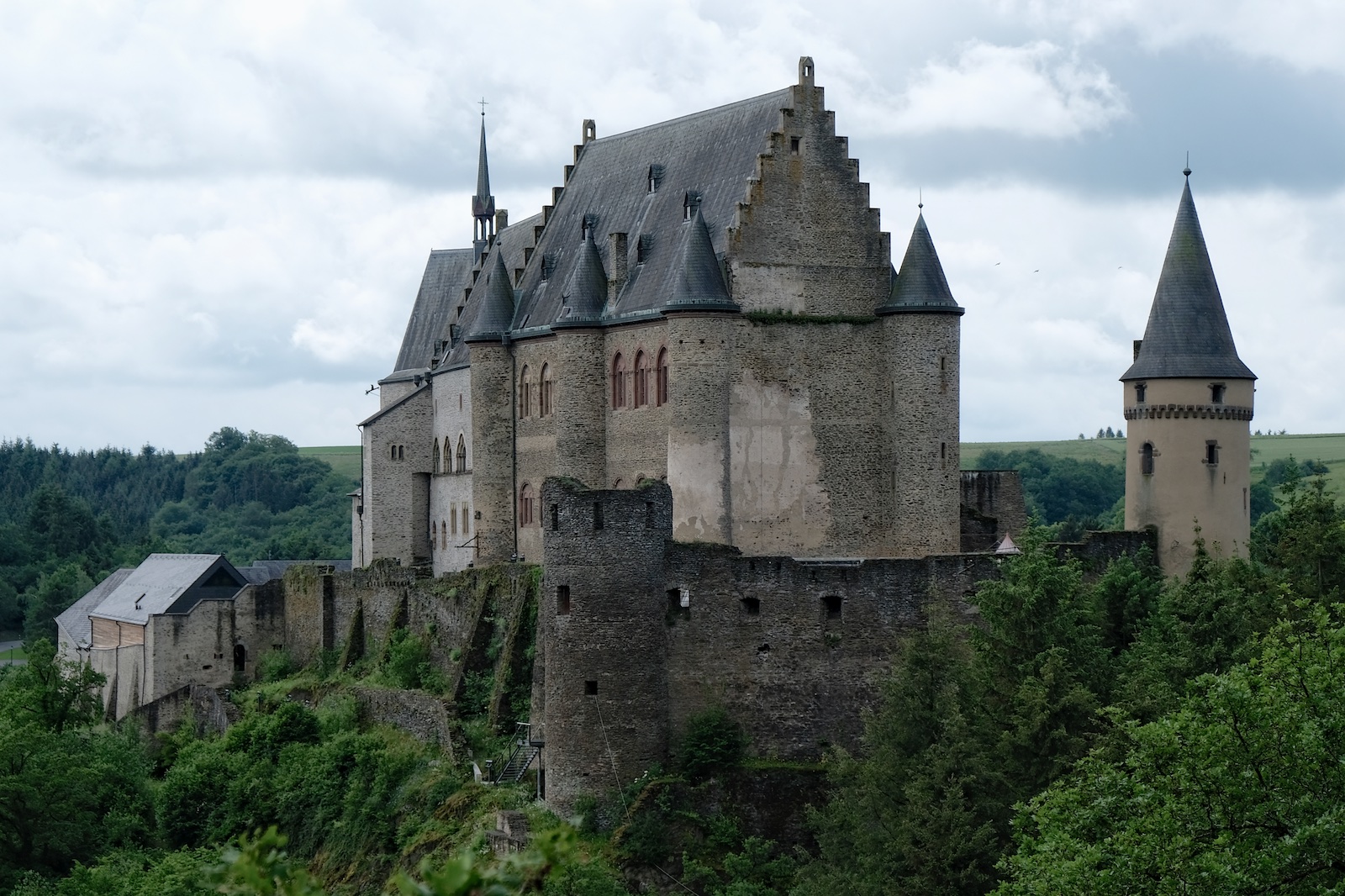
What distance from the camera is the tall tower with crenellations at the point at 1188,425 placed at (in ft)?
186

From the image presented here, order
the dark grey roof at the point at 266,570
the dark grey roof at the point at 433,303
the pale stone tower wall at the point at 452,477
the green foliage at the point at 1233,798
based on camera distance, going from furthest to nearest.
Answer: the dark grey roof at the point at 266,570, the dark grey roof at the point at 433,303, the pale stone tower wall at the point at 452,477, the green foliage at the point at 1233,798

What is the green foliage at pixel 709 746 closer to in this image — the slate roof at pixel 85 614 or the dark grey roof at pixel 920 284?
the dark grey roof at pixel 920 284

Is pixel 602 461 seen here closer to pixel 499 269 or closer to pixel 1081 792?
pixel 499 269

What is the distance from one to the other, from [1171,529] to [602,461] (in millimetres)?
16888

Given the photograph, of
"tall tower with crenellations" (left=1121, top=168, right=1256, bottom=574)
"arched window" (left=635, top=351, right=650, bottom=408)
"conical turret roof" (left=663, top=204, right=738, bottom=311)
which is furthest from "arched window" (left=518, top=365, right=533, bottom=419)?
"tall tower with crenellations" (left=1121, top=168, right=1256, bottom=574)

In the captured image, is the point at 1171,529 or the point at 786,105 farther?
the point at 786,105

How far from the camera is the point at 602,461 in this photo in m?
62.5

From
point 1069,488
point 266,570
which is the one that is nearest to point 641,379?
point 266,570

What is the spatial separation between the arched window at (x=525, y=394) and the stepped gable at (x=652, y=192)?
1.64 metres

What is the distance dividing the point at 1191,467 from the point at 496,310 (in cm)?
2399

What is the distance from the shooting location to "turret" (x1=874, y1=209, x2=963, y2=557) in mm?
59000

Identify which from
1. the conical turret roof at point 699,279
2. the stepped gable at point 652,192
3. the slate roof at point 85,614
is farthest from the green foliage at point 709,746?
the slate roof at point 85,614

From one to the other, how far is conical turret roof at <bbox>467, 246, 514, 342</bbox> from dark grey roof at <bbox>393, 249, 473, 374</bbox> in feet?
44.7

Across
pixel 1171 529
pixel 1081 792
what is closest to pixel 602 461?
pixel 1171 529
